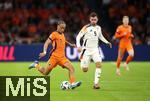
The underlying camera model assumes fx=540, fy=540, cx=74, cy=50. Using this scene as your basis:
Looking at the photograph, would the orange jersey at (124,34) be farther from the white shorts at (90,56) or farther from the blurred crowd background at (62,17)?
the blurred crowd background at (62,17)

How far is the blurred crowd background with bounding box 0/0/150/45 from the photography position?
106ft

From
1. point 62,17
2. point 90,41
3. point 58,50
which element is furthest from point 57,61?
point 62,17

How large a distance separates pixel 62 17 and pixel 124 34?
11.8m

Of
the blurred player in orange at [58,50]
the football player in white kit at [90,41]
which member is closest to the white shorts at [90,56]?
the football player in white kit at [90,41]

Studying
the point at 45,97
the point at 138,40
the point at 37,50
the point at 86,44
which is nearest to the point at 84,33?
the point at 86,44

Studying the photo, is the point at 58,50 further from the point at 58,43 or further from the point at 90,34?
the point at 90,34

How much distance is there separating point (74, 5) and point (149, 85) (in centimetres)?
1819

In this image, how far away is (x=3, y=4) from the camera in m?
34.8

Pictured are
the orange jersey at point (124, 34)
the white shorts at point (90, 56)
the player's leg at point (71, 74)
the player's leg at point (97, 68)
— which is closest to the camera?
the player's leg at point (71, 74)

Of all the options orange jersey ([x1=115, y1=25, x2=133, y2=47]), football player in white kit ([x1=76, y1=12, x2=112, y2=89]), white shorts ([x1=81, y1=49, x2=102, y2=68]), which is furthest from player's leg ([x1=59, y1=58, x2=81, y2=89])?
orange jersey ([x1=115, y1=25, x2=133, y2=47])

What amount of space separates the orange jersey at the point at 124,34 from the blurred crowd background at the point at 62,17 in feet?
29.1

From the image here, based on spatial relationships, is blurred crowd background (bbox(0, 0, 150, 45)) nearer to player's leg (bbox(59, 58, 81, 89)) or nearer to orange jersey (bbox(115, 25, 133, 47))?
orange jersey (bbox(115, 25, 133, 47))

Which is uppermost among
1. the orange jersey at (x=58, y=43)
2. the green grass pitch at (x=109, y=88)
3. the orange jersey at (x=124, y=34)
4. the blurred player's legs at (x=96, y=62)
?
the orange jersey at (x=124, y=34)

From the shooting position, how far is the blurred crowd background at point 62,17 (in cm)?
3241
